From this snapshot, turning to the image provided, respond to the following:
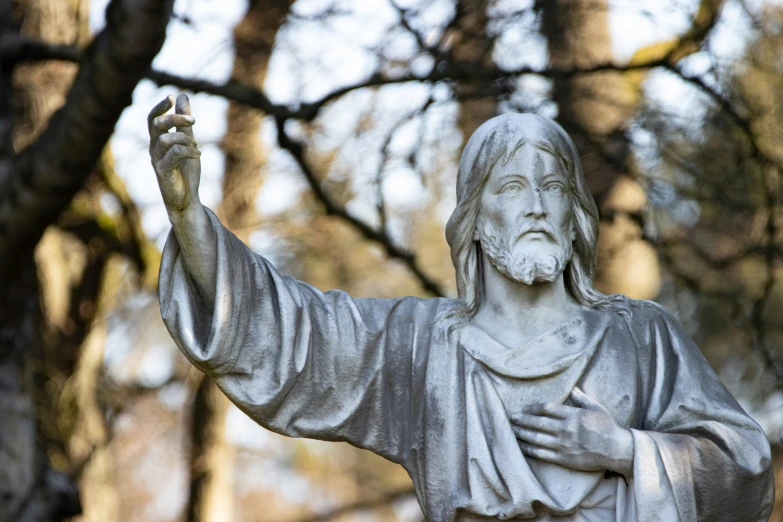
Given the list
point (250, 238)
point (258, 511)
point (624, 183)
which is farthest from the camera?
point (258, 511)

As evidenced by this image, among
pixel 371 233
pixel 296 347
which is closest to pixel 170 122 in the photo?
pixel 296 347

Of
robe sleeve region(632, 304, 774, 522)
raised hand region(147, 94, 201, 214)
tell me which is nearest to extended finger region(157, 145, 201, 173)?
raised hand region(147, 94, 201, 214)

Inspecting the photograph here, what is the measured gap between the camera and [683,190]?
335 inches

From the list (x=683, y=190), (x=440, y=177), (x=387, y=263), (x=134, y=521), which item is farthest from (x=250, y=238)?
(x=134, y=521)

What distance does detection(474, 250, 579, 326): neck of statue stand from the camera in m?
4.52

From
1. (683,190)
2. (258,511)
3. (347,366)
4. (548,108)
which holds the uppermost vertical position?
(548,108)

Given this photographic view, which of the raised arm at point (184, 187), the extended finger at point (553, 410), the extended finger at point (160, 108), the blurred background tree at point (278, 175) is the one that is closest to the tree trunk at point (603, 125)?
the blurred background tree at point (278, 175)

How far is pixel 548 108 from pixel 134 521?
826cm

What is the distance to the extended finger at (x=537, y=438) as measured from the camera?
4227mm

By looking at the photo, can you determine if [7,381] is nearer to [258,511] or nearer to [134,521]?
[134,521]

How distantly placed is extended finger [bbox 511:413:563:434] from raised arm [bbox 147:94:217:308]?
1.07m

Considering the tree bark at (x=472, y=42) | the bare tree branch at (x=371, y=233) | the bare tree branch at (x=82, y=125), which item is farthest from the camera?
the bare tree branch at (x=371, y=233)

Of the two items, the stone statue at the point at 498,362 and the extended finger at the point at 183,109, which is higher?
the extended finger at the point at 183,109

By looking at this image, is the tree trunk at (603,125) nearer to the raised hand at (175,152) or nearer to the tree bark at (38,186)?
the tree bark at (38,186)
